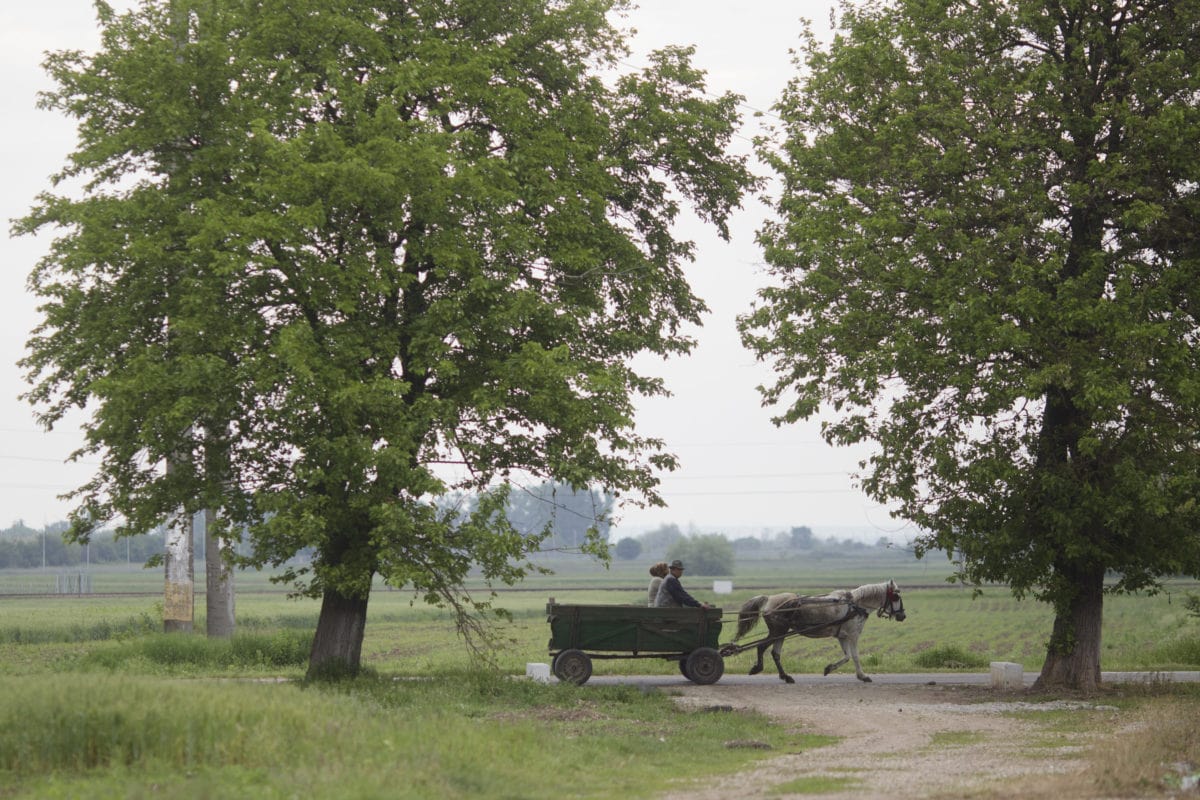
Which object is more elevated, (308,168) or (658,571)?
(308,168)

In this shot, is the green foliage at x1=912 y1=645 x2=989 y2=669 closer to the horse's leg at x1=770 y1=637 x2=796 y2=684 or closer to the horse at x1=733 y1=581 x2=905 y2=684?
the horse at x1=733 y1=581 x2=905 y2=684

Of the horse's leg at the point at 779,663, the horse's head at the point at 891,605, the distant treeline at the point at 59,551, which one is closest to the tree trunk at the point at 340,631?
A: the horse's leg at the point at 779,663

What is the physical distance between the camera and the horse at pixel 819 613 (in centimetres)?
2325

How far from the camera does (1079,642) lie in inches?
874

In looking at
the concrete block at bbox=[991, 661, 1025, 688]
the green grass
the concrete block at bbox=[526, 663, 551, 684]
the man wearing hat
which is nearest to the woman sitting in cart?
the man wearing hat

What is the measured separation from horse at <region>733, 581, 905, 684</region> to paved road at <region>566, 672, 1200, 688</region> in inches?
20.9

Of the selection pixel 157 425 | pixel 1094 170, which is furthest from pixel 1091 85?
pixel 157 425

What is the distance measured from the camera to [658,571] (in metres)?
22.1

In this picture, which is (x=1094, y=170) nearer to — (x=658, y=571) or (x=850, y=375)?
(x=850, y=375)

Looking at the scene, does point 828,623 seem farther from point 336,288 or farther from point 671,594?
point 336,288

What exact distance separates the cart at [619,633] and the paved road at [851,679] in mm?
707

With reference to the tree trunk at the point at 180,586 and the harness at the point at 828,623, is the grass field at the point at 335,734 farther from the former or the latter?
the tree trunk at the point at 180,586

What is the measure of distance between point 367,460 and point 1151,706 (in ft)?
43.3

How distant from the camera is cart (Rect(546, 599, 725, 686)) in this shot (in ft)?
68.4
